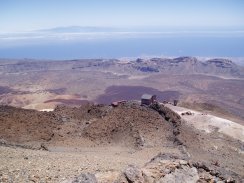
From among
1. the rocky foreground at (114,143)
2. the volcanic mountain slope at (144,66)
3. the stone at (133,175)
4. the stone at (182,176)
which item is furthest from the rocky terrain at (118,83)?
the stone at (133,175)

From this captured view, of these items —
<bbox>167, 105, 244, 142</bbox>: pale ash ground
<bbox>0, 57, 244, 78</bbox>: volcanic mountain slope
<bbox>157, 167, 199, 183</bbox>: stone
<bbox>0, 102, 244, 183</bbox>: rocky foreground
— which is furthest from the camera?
<bbox>0, 57, 244, 78</bbox>: volcanic mountain slope

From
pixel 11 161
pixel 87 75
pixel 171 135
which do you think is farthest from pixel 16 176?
pixel 87 75

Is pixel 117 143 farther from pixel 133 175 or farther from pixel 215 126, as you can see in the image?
pixel 133 175

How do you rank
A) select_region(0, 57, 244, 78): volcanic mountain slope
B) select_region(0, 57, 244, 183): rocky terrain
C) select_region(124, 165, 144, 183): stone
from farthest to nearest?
select_region(0, 57, 244, 78): volcanic mountain slope
select_region(0, 57, 244, 183): rocky terrain
select_region(124, 165, 144, 183): stone

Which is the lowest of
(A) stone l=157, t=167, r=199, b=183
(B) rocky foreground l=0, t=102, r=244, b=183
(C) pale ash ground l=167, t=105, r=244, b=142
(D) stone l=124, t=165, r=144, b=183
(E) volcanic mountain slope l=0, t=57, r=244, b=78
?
(E) volcanic mountain slope l=0, t=57, r=244, b=78

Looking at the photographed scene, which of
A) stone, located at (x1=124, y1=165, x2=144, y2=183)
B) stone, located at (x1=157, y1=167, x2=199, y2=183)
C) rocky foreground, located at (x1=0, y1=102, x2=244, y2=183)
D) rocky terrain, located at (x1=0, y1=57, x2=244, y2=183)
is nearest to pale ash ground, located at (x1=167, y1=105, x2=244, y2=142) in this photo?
rocky terrain, located at (x1=0, y1=57, x2=244, y2=183)

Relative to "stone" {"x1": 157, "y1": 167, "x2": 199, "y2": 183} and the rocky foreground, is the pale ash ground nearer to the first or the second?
the rocky foreground

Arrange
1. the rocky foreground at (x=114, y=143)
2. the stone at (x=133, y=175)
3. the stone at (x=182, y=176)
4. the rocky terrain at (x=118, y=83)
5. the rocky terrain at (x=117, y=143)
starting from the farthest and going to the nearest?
the rocky terrain at (x=118, y=83) → the rocky foreground at (x=114, y=143) → the rocky terrain at (x=117, y=143) → the stone at (x=182, y=176) → the stone at (x=133, y=175)

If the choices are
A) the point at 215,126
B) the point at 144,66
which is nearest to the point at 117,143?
the point at 215,126

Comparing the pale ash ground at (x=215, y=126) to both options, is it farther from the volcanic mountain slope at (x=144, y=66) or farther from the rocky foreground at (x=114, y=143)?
the volcanic mountain slope at (x=144, y=66)
